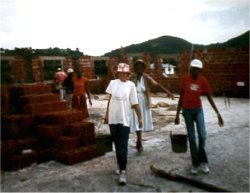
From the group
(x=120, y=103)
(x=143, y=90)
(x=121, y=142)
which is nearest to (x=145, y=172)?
(x=121, y=142)

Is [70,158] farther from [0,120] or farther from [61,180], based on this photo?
[0,120]

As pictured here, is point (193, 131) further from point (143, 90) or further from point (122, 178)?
point (143, 90)

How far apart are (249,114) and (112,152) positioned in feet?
18.1

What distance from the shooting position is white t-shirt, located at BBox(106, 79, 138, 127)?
5.10m

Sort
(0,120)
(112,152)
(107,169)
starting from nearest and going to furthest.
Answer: (107,169), (0,120), (112,152)

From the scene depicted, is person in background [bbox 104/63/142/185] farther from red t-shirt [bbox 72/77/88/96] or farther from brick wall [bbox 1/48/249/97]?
brick wall [bbox 1/48/249/97]

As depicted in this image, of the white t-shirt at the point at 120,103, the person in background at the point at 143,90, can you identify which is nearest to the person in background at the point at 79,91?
the person in background at the point at 143,90

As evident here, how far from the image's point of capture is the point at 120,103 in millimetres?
5145

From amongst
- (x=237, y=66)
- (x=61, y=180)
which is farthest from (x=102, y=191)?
(x=237, y=66)

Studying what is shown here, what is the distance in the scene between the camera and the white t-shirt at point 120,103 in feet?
16.7

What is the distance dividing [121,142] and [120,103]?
554mm

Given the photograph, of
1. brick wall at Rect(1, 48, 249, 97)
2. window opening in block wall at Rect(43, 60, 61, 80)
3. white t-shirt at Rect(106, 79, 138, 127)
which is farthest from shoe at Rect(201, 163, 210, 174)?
window opening in block wall at Rect(43, 60, 61, 80)

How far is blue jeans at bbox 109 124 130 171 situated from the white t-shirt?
82mm

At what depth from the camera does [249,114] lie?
10.6 m
